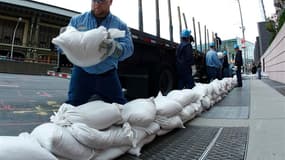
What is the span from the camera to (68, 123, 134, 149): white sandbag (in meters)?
1.78

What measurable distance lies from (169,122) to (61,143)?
1.38 meters

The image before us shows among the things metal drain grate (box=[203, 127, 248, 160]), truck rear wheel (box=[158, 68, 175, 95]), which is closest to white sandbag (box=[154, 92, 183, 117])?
metal drain grate (box=[203, 127, 248, 160])

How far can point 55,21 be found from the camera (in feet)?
125

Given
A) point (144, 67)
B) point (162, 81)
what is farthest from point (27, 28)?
point (144, 67)

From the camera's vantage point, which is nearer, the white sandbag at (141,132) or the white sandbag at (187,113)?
the white sandbag at (141,132)

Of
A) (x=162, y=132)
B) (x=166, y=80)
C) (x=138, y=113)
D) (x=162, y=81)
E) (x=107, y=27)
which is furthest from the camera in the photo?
(x=166, y=80)

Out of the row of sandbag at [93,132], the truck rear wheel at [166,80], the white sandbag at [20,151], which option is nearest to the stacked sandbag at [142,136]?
the row of sandbag at [93,132]

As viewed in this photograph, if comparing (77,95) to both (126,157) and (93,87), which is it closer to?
(93,87)

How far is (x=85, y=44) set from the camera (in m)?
1.75

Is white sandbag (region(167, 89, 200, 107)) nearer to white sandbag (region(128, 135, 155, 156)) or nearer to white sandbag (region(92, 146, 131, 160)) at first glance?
white sandbag (region(128, 135, 155, 156))

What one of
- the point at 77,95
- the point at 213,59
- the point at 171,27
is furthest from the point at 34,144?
the point at 171,27

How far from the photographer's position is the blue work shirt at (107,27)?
81.0 inches

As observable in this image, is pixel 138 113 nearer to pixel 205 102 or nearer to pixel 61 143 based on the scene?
pixel 61 143

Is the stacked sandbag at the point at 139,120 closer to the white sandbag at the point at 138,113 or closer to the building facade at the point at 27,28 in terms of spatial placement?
the white sandbag at the point at 138,113
